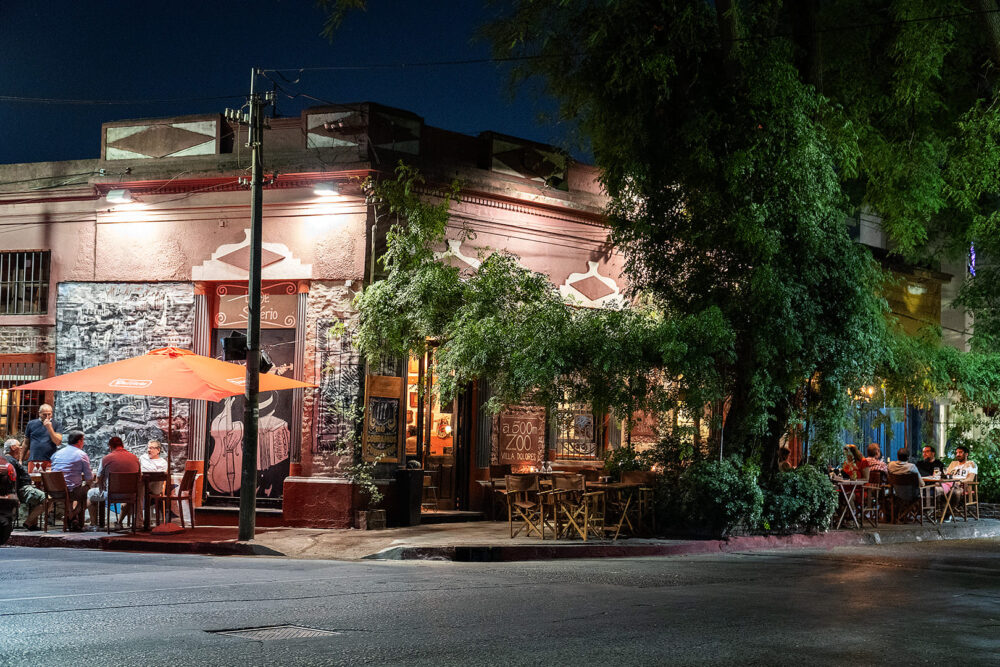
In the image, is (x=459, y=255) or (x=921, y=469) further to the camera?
(x=921, y=469)

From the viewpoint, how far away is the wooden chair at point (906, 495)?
65.3 ft

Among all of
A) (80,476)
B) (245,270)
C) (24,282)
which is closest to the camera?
(80,476)

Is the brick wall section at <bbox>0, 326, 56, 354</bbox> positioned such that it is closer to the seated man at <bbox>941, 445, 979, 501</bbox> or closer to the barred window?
the barred window

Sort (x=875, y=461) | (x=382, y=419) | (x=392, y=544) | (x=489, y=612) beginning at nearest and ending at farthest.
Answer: (x=489, y=612), (x=392, y=544), (x=382, y=419), (x=875, y=461)

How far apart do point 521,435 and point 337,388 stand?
13.2 ft

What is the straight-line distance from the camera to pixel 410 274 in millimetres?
17219

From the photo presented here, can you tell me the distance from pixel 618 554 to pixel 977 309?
49.9ft

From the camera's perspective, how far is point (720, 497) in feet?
52.5

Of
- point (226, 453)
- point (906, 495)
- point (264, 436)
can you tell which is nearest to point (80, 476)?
point (226, 453)

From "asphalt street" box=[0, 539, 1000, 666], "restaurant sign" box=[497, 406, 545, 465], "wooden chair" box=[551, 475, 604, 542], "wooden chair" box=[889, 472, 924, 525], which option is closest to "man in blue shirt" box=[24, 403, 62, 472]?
"asphalt street" box=[0, 539, 1000, 666]

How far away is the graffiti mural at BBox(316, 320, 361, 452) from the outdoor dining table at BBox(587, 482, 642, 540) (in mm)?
4172

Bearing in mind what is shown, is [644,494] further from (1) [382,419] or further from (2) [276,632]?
(2) [276,632]

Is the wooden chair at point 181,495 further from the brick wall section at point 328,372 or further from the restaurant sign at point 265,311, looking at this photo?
the restaurant sign at point 265,311

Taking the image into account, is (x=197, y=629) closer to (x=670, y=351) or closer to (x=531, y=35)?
(x=670, y=351)
